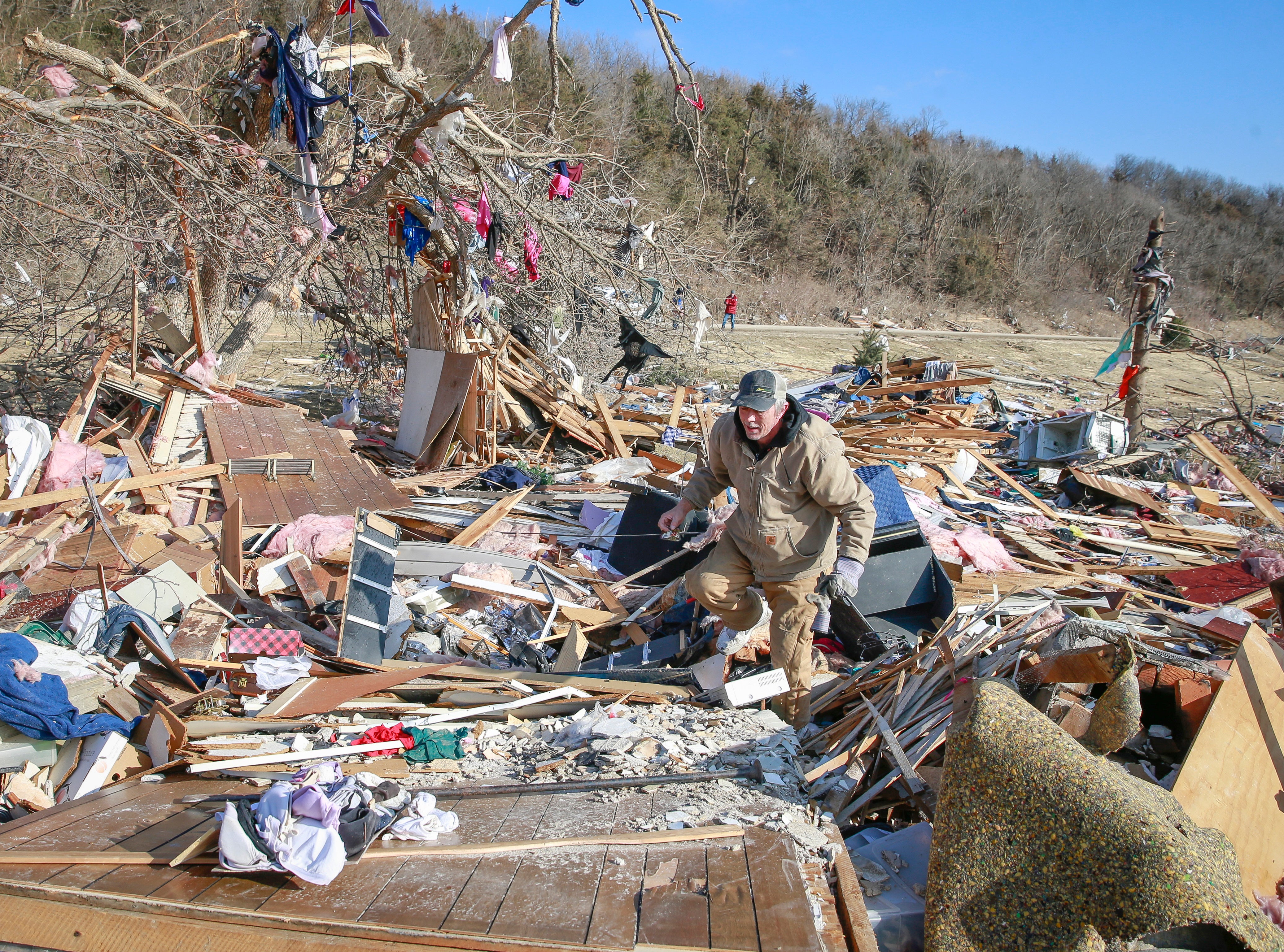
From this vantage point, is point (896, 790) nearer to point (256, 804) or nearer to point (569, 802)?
point (569, 802)

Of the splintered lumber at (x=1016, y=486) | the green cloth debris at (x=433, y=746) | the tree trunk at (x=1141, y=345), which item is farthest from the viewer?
the tree trunk at (x=1141, y=345)

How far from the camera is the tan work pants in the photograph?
12.5 ft

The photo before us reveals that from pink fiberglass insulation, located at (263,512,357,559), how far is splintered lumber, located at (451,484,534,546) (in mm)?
826

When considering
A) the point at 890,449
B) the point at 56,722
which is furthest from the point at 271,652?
the point at 890,449

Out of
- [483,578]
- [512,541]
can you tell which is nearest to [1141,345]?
[512,541]

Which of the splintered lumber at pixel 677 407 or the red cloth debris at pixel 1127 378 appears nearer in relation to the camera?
the splintered lumber at pixel 677 407

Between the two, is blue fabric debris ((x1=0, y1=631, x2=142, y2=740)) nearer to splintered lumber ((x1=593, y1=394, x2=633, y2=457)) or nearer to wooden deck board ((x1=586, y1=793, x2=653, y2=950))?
wooden deck board ((x1=586, y1=793, x2=653, y2=950))

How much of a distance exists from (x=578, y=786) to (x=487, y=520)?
3.83m

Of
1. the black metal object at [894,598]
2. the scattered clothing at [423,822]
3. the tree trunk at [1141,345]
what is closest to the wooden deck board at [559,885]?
the scattered clothing at [423,822]

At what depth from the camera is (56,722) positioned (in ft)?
10.9

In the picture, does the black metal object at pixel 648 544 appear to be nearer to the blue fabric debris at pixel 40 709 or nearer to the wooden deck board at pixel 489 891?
the wooden deck board at pixel 489 891

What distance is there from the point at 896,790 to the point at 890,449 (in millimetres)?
6678

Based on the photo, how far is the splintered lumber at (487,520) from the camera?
6.18 meters

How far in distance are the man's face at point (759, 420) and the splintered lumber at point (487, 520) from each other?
3.20 metres
